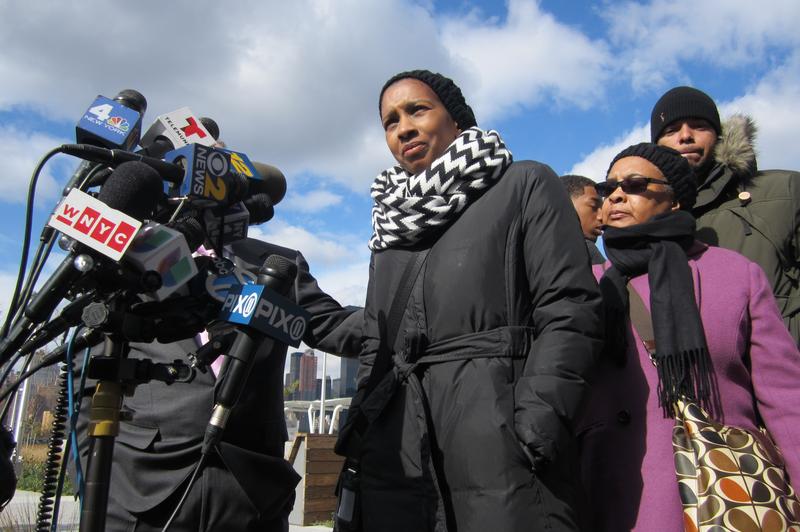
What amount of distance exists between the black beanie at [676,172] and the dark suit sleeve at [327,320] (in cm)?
140

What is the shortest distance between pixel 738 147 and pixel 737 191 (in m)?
0.20

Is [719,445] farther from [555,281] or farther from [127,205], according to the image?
[127,205]

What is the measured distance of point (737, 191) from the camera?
3318mm

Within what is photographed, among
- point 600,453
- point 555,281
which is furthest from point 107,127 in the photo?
point 600,453

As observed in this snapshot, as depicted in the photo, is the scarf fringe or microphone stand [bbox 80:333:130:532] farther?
the scarf fringe

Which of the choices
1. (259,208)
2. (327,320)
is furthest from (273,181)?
(327,320)

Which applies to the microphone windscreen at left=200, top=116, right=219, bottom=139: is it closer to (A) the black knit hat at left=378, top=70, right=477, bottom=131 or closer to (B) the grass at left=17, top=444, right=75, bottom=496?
(A) the black knit hat at left=378, top=70, right=477, bottom=131

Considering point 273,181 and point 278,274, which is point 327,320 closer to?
point 273,181

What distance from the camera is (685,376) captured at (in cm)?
238

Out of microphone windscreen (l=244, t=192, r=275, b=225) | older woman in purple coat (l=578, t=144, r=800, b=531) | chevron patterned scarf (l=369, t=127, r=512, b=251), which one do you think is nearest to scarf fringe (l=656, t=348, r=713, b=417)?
older woman in purple coat (l=578, t=144, r=800, b=531)

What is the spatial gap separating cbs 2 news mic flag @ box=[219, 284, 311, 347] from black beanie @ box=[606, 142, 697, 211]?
1666mm

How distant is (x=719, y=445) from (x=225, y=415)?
58.7 inches

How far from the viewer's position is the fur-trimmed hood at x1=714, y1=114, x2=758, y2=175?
3273mm

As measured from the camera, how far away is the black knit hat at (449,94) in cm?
292
